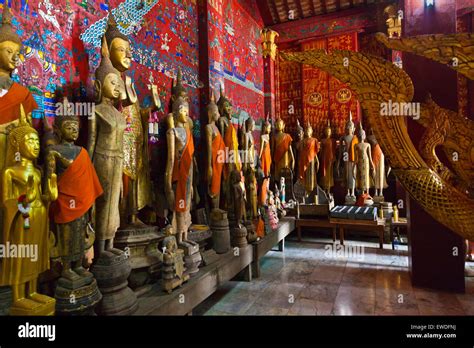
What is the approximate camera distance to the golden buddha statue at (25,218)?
1757 mm

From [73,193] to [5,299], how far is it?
0.75 metres

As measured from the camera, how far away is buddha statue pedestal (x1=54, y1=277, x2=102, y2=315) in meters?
1.93

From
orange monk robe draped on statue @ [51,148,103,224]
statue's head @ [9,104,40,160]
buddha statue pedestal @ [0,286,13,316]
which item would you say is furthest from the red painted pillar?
buddha statue pedestal @ [0,286,13,316]

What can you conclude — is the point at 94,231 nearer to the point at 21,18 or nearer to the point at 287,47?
the point at 21,18

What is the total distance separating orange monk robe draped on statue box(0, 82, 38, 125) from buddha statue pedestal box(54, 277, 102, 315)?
3.85ft

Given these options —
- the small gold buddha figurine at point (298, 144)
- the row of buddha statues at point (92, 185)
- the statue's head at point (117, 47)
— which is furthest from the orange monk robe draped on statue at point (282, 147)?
the statue's head at point (117, 47)

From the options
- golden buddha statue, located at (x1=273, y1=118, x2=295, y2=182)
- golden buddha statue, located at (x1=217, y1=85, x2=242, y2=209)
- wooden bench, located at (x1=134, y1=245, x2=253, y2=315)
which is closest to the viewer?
wooden bench, located at (x1=134, y1=245, x2=253, y2=315)

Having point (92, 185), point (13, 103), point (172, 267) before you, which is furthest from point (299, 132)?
point (13, 103)

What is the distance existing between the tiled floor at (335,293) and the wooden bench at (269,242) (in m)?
0.23

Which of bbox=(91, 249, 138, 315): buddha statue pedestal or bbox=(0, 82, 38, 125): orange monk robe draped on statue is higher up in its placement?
bbox=(0, 82, 38, 125): orange monk robe draped on statue

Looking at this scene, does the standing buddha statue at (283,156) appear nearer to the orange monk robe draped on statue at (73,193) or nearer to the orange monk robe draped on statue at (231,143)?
the orange monk robe draped on statue at (231,143)

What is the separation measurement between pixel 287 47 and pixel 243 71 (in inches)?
98.9

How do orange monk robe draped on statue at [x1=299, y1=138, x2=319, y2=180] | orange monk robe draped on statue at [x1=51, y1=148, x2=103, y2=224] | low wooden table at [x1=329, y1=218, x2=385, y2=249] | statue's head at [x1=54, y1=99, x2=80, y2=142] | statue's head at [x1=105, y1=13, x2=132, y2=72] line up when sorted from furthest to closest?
orange monk robe draped on statue at [x1=299, y1=138, x2=319, y2=180]
low wooden table at [x1=329, y1=218, x2=385, y2=249]
statue's head at [x1=105, y1=13, x2=132, y2=72]
statue's head at [x1=54, y1=99, x2=80, y2=142]
orange monk robe draped on statue at [x1=51, y1=148, x2=103, y2=224]

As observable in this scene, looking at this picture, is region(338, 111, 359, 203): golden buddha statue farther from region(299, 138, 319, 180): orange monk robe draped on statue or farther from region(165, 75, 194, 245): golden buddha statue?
region(165, 75, 194, 245): golden buddha statue
